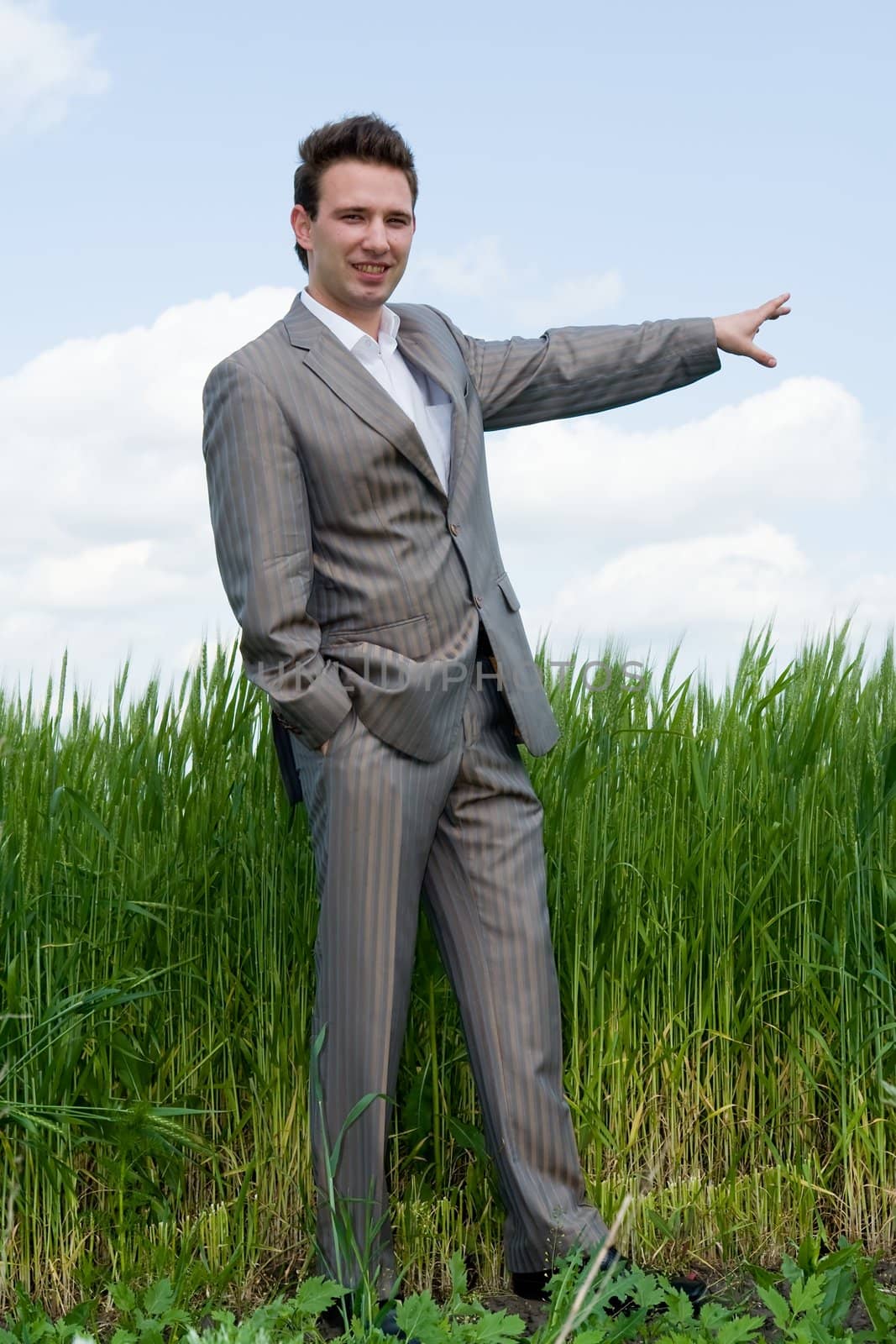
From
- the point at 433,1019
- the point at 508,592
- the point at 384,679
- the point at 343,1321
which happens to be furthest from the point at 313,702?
the point at 343,1321

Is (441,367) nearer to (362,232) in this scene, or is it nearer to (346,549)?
(362,232)

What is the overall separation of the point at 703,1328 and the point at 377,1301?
61 cm

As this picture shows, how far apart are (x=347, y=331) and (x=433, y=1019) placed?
1.45 metres

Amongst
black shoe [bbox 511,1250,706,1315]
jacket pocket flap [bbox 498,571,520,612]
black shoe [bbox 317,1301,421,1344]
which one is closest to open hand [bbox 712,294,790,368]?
jacket pocket flap [bbox 498,571,520,612]

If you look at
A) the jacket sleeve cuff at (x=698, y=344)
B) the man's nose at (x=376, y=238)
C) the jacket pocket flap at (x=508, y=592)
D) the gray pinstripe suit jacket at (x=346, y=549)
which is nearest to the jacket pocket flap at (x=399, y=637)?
the gray pinstripe suit jacket at (x=346, y=549)

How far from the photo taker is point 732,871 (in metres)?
3.09

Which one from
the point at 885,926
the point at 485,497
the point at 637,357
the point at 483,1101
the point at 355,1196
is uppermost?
the point at 637,357

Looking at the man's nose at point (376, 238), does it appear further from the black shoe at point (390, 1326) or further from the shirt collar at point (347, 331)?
the black shoe at point (390, 1326)

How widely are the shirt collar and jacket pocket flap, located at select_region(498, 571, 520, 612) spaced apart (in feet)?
1.69

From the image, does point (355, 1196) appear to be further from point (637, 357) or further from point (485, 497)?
point (637, 357)

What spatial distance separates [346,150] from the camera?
265 cm

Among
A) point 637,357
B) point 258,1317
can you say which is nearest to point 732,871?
point 637,357

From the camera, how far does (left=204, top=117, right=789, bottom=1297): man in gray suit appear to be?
8.21ft

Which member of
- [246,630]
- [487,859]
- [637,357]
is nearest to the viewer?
[246,630]
